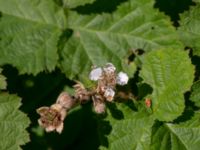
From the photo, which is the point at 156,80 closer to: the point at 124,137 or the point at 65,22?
the point at 124,137

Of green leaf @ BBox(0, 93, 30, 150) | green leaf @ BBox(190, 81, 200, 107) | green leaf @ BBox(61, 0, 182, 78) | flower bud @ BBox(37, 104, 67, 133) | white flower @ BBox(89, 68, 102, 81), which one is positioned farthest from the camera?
green leaf @ BBox(61, 0, 182, 78)

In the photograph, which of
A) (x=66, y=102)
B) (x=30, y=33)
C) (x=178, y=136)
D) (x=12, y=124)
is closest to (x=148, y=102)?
(x=178, y=136)

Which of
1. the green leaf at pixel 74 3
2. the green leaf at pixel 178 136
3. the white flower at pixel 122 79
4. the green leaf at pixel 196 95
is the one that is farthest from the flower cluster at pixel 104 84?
the green leaf at pixel 74 3

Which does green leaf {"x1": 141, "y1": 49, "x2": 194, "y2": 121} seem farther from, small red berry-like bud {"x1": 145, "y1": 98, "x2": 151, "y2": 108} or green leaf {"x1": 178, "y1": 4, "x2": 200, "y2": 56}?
green leaf {"x1": 178, "y1": 4, "x2": 200, "y2": 56}

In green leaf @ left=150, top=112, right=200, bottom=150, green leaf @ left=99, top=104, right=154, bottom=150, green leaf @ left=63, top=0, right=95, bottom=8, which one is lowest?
green leaf @ left=150, top=112, right=200, bottom=150

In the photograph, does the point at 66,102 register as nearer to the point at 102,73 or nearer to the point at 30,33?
the point at 102,73

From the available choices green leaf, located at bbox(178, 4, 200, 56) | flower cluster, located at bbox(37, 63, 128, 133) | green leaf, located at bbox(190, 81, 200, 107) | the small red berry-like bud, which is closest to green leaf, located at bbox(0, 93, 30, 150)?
flower cluster, located at bbox(37, 63, 128, 133)
